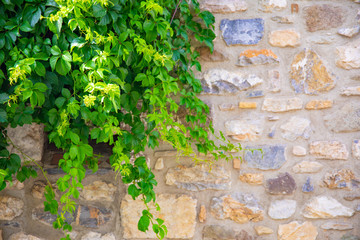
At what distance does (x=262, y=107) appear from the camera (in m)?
1.96

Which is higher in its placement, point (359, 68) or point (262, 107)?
point (359, 68)

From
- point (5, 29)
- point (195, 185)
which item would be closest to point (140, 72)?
point (5, 29)

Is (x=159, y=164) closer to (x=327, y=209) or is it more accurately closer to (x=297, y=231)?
(x=297, y=231)

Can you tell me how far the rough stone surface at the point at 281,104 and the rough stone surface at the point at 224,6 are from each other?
531mm

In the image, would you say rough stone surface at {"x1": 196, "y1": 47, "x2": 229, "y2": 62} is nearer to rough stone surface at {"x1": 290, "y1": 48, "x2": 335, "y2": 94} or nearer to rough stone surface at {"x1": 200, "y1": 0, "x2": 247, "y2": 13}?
rough stone surface at {"x1": 200, "y1": 0, "x2": 247, "y2": 13}

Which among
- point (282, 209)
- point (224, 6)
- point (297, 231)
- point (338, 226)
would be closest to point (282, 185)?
point (282, 209)

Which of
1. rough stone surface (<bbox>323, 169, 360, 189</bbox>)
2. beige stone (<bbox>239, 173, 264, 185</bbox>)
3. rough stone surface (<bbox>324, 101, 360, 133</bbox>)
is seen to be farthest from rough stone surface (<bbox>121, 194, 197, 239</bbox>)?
rough stone surface (<bbox>324, 101, 360, 133</bbox>)

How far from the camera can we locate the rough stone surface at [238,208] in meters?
1.93

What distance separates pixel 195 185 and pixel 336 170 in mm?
773

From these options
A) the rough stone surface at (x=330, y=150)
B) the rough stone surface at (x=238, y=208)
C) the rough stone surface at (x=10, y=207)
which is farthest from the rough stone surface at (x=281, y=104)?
the rough stone surface at (x=10, y=207)

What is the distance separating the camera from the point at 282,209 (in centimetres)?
193

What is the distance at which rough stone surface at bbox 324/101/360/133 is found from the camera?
1.93m

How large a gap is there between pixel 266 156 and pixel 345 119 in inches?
18.7

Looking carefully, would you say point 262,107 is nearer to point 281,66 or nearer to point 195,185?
point 281,66
